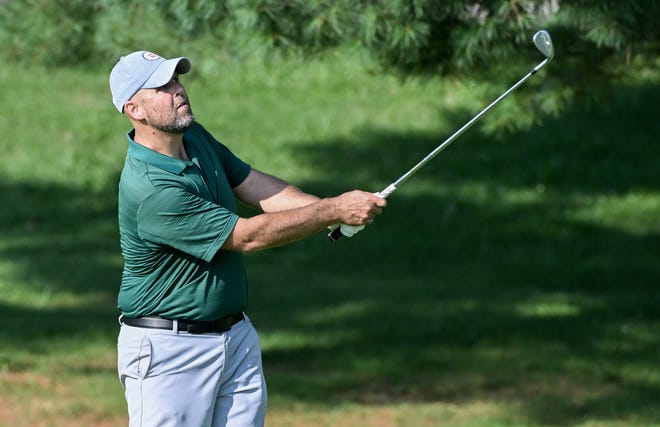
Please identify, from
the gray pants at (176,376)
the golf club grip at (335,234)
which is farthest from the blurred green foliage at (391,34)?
the gray pants at (176,376)

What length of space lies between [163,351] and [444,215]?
296 inches

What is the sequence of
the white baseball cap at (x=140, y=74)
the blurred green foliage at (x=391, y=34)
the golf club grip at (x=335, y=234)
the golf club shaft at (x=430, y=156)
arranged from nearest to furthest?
1. the white baseball cap at (x=140, y=74)
2. the golf club shaft at (x=430, y=156)
3. the golf club grip at (x=335, y=234)
4. the blurred green foliage at (x=391, y=34)

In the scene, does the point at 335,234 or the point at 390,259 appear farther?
the point at 390,259

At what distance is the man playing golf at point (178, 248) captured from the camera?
13.2 ft

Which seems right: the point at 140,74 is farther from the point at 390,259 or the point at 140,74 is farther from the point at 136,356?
the point at 390,259

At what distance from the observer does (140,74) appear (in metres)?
4.12

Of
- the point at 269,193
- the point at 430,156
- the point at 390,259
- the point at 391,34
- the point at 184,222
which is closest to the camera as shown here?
the point at 184,222

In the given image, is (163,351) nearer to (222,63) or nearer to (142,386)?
(142,386)

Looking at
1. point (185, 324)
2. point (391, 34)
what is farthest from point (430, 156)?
point (391, 34)

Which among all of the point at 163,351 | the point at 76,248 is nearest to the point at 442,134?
the point at 76,248

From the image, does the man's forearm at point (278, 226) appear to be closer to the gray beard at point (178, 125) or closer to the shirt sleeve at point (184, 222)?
the shirt sleeve at point (184, 222)

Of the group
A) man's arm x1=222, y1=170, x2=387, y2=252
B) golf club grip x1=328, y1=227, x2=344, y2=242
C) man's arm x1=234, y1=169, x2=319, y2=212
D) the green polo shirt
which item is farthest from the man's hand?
man's arm x1=234, y1=169, x2=319, y2=212

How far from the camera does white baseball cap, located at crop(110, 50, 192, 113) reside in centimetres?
411

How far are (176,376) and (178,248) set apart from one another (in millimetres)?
459
